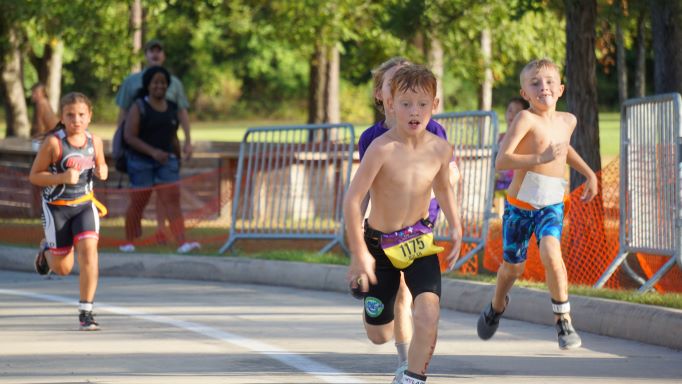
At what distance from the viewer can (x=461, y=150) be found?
537 inches

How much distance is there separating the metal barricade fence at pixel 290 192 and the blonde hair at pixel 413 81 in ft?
25.6

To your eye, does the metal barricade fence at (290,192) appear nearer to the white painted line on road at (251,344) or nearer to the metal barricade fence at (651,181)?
the white painted line on road at (251,344)

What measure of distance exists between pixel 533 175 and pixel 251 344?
210 centimetres

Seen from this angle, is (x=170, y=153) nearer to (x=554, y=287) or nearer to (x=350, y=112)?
(x=554, y=287)

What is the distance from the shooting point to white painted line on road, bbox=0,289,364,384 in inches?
Result: 306

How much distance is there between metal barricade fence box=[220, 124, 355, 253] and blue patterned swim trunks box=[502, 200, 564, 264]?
589 cm

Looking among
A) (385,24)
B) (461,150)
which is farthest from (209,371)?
(385,24)

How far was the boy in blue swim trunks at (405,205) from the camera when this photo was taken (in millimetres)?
6852

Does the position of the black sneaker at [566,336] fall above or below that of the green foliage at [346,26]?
below

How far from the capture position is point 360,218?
22.4ft

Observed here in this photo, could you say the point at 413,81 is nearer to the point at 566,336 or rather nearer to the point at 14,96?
the point at 566,336

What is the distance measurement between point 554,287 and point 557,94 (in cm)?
126

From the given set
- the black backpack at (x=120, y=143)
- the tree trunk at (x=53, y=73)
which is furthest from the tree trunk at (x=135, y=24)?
the black backpack at (x=120, y=143)

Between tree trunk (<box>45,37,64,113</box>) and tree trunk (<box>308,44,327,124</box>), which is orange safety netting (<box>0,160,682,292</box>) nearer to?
tree trunk (<box>308,44,327,124</box>)
